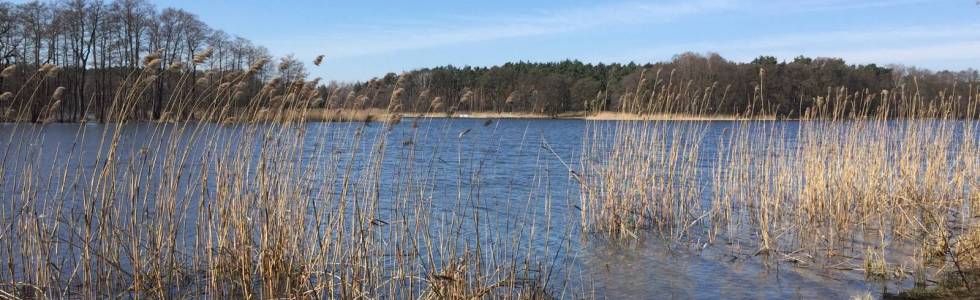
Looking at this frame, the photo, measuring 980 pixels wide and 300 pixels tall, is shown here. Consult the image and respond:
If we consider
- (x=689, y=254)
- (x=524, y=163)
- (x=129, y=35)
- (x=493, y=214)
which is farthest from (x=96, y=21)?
(x=689, y=254)

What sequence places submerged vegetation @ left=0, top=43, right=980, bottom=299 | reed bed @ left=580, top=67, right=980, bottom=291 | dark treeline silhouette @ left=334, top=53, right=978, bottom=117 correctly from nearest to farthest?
submerged vegetation @ left=0, top=43, right=980, bottom=299 < dark treeline silhouette @ left=334, top=53, right=978, bottom=117 < reed bed @ left=580, top=67, right=980, bottom=291

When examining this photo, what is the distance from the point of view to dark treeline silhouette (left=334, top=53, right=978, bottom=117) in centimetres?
624

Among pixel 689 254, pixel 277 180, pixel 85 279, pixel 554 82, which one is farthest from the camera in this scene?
pixel 554 82

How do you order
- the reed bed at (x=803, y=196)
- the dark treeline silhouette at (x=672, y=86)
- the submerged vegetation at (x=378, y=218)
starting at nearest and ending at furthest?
the submerged vegetation at (x=378, y=218), the dark treeline silhouette at (x=672, y=86), the reed bed at (x=803, y=196)

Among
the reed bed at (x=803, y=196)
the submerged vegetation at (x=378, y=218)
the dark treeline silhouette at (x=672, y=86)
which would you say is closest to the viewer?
the submerged vegetation at (x=378, y=218)

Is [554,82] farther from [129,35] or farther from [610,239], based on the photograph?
[610,239]

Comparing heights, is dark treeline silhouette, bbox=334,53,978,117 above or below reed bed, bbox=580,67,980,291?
above

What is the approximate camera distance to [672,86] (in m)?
36.5

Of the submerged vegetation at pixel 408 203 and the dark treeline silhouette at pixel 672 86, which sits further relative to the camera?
the dark treeline silhouette at pixel 672 86

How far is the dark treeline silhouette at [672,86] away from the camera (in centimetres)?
624

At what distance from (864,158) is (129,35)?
51134mm

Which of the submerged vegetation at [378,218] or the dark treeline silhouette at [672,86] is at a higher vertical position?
the dark treeline silhouette at [672,86]

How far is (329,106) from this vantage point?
578 centimetres

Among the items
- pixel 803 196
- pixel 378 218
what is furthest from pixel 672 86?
pixel 378 218
